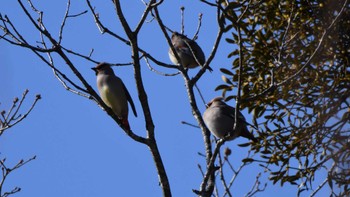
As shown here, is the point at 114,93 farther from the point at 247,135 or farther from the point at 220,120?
the point at 247,135

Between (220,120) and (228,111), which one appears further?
(228,111)

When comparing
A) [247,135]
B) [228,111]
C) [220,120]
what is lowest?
[247,135]

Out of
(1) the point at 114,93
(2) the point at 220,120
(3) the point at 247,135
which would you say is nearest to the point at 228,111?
(2) the point at 220,120

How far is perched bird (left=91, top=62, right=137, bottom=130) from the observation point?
5035 mm

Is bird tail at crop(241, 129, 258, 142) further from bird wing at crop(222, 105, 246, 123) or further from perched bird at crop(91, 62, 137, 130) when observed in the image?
perched bird at crop(91, 62, 137, 130)

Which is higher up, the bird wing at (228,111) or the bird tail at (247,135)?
the bird wing at (228,111)

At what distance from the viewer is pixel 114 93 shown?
5117mm

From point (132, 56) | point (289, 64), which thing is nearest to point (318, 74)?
point (289, 64)

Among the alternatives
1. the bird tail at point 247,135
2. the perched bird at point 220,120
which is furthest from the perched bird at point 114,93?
the bird tail at point 247,135

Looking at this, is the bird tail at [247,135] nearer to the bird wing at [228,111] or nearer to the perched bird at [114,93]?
the bird wing at [228,111]

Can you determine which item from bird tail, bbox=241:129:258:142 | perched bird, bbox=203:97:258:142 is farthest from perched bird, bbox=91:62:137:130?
bird tail, bbox=241:129:258:142

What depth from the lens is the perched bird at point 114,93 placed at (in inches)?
198

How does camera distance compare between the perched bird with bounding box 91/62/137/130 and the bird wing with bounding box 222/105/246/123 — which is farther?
the perched bird with bounding box 91/62/137/130

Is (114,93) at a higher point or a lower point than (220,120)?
higher
